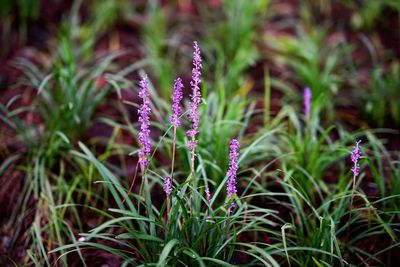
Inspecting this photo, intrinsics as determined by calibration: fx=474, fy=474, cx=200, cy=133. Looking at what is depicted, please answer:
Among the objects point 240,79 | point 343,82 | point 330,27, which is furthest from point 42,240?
point 330,27

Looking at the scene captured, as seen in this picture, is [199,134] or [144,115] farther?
[199,134]

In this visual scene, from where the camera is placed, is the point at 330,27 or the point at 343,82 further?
the point at 330,27

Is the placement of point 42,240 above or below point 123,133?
below

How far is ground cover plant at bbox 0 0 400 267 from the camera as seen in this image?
2.36 m

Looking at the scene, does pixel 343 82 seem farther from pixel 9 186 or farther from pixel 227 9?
pixel 9 186

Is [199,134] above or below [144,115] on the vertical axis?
below

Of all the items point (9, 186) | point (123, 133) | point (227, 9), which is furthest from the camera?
point (227, 9)

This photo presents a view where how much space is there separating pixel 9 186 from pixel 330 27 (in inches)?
142

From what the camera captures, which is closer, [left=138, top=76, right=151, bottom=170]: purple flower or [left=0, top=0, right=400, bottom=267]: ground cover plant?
[left=138, top=76, right=151, bottom=170]: purple flower

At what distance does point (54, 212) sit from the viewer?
2.66 m

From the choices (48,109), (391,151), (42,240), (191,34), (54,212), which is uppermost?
(191,34)

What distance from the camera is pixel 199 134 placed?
312cm

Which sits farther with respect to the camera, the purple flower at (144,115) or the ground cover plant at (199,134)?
the ground cover plant at (199,134)

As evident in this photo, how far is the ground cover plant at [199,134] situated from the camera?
92.7 inches
